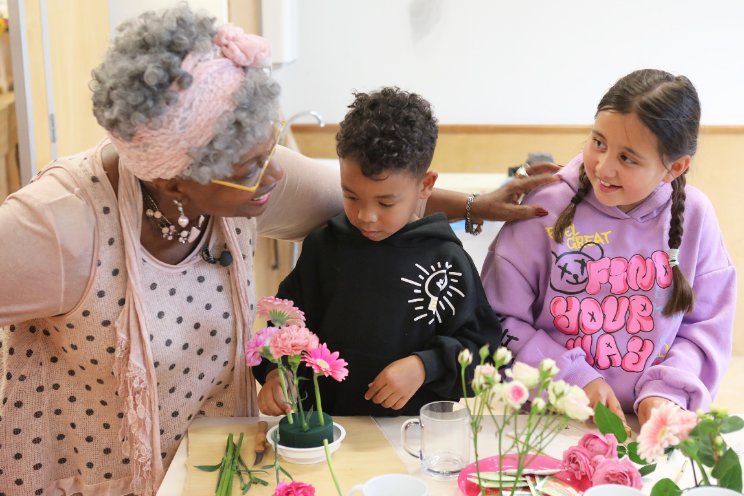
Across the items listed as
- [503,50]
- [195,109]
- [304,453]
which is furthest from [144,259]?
[503,50]

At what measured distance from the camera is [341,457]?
1404 mm

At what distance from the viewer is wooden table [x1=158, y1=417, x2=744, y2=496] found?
132 cm

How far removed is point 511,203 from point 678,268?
1.19 ft

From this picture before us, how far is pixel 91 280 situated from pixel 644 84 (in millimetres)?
1097

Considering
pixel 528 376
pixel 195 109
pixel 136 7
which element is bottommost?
pixel 528 376

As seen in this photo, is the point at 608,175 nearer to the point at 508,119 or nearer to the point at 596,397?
the point at 596,397

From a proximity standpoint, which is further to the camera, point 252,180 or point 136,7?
point 136,7

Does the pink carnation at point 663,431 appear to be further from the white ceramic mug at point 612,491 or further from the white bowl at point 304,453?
the white bowl at point 304,453

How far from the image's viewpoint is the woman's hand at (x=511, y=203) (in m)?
1.71

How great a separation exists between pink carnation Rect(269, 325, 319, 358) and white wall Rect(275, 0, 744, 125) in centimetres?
300

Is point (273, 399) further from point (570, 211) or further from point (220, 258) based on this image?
point (570, 211)

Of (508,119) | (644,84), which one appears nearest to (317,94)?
(508,119)

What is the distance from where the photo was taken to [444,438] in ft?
4.40

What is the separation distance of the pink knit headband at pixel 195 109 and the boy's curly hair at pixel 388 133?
0.28 metres
